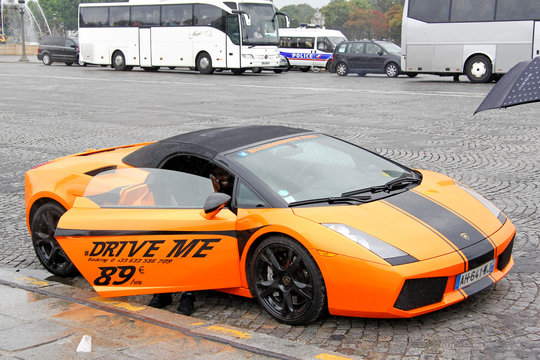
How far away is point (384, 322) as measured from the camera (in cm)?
447

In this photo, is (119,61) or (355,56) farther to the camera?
(119,61)

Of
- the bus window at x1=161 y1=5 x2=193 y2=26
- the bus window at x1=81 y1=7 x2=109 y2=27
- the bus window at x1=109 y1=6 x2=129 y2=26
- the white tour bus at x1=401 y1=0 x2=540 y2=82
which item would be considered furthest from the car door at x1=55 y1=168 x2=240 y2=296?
the bus window at x1=81 y1=7 x2=109 y2=27

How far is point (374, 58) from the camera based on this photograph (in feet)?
111

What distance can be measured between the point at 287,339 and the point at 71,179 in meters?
2.35

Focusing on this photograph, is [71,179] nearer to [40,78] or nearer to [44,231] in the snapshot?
[44,231]

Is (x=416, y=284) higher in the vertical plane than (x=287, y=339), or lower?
higher

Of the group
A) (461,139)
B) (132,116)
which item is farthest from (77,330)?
(132,116)

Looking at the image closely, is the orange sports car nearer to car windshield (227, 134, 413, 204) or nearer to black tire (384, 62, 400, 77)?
car windshield (227, 134, 413, 204)

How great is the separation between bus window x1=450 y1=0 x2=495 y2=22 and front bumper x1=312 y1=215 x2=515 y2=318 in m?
23.2

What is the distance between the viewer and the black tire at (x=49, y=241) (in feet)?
18.4

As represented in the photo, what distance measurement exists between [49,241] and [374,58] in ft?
96.7

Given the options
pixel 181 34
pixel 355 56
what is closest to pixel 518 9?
pixel 355 56

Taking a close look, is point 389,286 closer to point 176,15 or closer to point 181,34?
point 181,34

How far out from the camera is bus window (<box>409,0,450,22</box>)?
26578 millimetres
